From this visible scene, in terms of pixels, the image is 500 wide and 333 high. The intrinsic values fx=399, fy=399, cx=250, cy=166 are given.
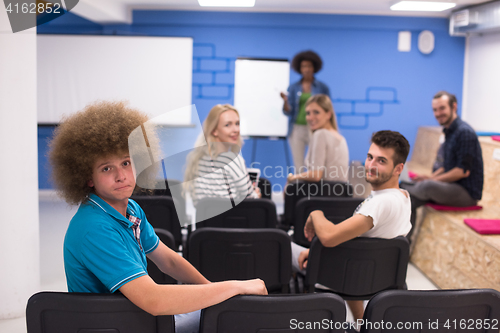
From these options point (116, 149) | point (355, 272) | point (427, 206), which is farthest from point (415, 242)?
point (116, 149)

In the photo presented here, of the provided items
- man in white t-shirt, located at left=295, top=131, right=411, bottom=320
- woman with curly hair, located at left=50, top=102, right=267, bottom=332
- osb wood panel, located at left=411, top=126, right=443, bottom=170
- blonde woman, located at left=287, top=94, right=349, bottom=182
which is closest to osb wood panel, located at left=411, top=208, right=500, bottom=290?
blonde woman, located at left=287, top=94, right=349, bottom=182

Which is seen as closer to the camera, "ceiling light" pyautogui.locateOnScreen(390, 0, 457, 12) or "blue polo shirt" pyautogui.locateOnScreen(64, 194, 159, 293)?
"blue polo shirt" pyautogui.locateOnScreen(64, 194, 159, 293)

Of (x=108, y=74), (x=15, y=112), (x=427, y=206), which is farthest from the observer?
(x=108, y=74)

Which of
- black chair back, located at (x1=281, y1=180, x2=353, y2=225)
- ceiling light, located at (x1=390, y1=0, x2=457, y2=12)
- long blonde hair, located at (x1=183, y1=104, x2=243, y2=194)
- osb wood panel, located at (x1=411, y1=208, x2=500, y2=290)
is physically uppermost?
ceiling light, located at (x1=390, y1=0, x2=457, y2=12)

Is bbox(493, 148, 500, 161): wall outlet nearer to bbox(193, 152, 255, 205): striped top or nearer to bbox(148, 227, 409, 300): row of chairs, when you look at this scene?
bbox(148, 227, 409, 300): row of chairs

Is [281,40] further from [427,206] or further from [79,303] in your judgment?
[79,303]

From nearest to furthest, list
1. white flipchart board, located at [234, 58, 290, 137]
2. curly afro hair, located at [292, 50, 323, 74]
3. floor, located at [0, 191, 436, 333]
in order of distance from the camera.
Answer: floor, located at [0, 191, 436, 333], curly afro hair, located at [292, 50, 323, 74], white flipchart board, located at [234, 58, 290, 137]

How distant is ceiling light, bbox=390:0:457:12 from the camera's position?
4500 mm

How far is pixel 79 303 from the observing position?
1.07m

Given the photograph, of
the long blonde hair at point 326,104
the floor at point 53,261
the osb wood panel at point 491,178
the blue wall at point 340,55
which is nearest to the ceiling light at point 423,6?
the blue wall at point 340,55

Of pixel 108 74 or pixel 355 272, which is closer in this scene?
pixel 355 272

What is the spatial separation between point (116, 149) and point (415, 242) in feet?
9.80

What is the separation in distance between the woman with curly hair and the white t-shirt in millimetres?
764

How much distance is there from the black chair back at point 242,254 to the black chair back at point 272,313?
0.70 metres
